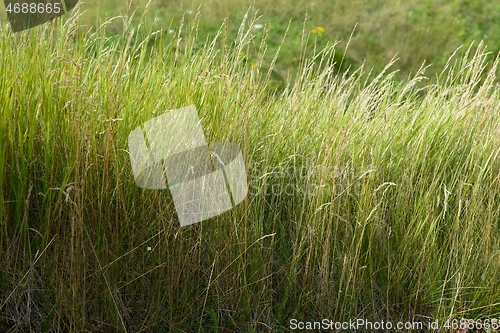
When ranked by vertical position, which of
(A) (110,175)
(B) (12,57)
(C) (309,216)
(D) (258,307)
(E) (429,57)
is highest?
(B) (12,57)

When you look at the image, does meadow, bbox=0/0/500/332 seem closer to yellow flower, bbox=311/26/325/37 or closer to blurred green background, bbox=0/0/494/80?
blurred green background, bbox=0/0/494/80

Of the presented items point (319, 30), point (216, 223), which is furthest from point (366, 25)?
point (216, 223)

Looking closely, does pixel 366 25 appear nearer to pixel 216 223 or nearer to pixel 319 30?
pixel 319 30

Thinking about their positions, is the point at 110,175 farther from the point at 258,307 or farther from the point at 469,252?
the point at 469,252

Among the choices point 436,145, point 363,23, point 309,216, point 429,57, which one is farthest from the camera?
point 363,23

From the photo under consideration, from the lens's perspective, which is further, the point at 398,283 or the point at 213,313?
the point at 398,283

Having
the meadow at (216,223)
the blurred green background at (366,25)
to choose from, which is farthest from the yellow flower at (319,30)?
the meadow at (216,223)

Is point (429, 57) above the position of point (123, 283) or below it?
below

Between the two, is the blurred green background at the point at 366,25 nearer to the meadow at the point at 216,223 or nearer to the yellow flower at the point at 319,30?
the yellow flower at the point at 319,30

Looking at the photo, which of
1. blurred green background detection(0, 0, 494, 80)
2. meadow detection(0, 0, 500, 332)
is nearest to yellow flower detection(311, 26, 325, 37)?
blurred green background detection(0, 0, 494, 80)

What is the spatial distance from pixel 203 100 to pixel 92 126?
0.47 meters

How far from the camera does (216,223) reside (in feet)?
7.25

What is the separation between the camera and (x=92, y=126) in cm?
214

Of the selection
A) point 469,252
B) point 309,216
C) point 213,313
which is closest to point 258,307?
point 213,313
